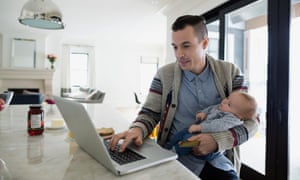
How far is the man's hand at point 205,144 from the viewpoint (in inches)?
34.5

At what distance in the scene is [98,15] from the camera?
458 centimetres

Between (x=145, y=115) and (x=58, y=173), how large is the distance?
550 millimetres

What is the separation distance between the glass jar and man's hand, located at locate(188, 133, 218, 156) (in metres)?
0.78

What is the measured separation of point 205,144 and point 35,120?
864 mm

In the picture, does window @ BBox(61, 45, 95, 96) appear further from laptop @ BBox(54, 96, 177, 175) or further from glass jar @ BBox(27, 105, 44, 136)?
laptop @ BBox(54, 96, 177, 175)

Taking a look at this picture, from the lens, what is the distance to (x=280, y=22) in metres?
1.98

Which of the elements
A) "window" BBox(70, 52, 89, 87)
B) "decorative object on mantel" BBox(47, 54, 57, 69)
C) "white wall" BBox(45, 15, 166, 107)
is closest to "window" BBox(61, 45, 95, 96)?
"window" BBox(70, 52, 89, 87)

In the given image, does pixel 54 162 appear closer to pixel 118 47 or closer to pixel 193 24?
pixel 193 24

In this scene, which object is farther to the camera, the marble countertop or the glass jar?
the glass jar

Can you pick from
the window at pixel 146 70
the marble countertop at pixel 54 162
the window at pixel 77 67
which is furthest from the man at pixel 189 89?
the window at pixel 146 70

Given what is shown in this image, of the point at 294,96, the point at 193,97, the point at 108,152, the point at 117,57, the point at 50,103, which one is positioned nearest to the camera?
the point at 108,152

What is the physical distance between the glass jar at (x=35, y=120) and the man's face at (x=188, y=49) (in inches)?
30.9

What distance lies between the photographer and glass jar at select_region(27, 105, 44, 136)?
1034 millimetres

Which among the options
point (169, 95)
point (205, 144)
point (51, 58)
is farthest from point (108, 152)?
point (51, 58)
